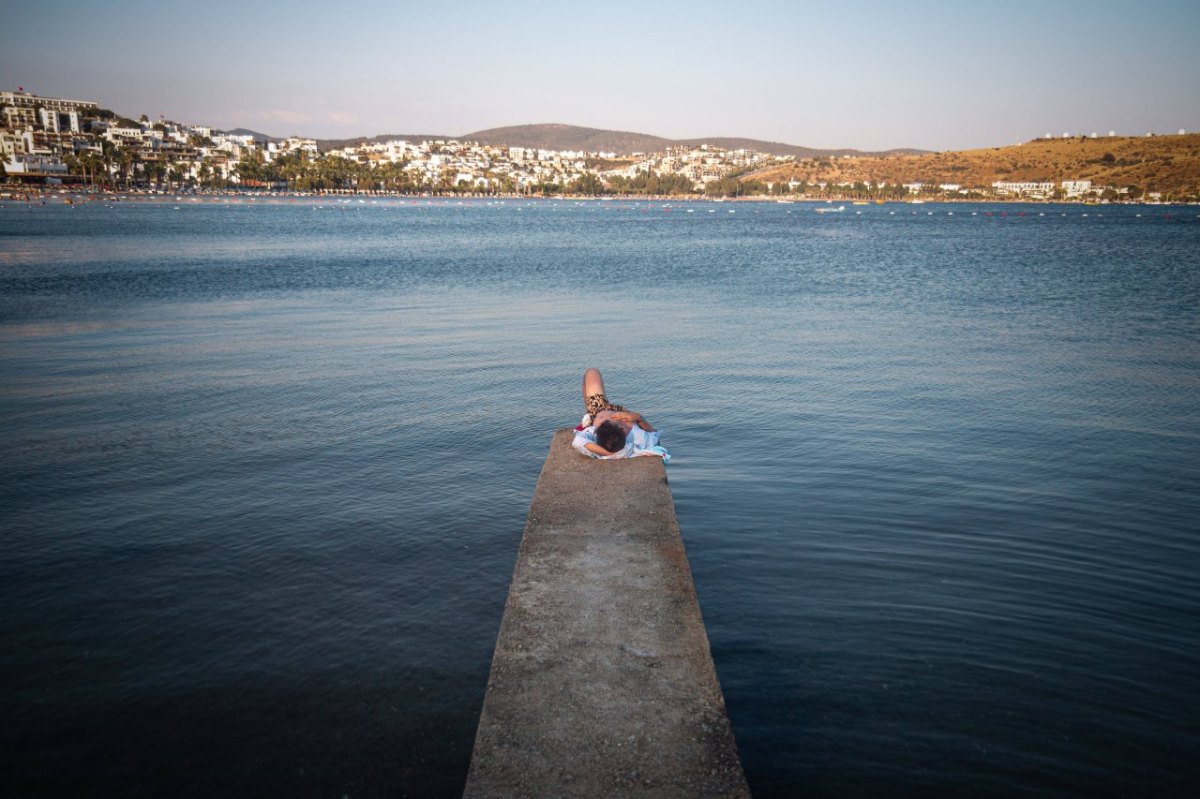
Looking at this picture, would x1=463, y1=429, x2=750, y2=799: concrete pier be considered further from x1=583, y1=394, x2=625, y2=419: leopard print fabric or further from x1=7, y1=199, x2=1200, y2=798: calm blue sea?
x1=583, y1=394, x2=625, y2=419: leopard print fabric

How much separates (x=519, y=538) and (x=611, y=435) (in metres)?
1.92

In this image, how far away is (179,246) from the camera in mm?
52250

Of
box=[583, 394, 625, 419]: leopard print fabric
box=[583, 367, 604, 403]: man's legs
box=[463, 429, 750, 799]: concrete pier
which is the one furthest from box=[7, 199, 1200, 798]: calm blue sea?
box=[583, 367, 604, 403]: man's legs

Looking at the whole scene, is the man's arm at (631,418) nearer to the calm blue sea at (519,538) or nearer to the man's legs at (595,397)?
the man's legs at (595,397)

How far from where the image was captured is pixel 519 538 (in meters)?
8.36

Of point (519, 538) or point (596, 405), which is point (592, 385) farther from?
point (519, 538)

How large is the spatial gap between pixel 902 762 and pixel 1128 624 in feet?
10.1

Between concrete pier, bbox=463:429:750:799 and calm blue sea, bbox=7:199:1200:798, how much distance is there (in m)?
0.70

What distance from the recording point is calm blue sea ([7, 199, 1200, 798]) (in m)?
5.21

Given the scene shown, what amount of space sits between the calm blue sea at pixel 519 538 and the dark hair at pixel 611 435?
1074 millimetres

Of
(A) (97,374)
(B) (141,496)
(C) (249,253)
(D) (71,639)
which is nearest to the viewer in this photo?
(D) (71,639)

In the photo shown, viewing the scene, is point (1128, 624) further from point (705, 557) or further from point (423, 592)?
point (423, 592)

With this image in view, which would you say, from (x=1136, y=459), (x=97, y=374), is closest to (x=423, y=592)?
(x=1136, y=459)

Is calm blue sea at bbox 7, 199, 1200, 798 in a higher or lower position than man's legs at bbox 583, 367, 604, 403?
lower
